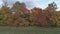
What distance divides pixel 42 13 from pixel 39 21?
176cm

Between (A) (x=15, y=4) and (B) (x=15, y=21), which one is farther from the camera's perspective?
(A) (x=15, y=4)

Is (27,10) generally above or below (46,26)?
above

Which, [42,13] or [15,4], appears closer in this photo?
[42,13]

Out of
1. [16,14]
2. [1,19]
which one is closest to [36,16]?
[16,14]

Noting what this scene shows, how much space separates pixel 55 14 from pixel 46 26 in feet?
9.71

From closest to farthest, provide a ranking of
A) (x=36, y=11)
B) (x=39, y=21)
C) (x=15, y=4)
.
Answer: (x=39, y=21) < (x=36, y=11) < (x=15, y=4)

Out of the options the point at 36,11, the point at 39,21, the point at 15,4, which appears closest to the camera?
the point at 39,21

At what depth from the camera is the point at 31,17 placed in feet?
85.7

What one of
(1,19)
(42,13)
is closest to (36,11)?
(42,13)

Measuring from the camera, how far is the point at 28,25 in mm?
25828

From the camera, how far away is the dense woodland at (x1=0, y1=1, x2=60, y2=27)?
84.4 feet

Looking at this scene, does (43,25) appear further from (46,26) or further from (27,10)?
(27,10)

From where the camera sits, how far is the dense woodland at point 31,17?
84.4ft

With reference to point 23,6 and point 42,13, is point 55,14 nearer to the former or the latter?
point 42,13
